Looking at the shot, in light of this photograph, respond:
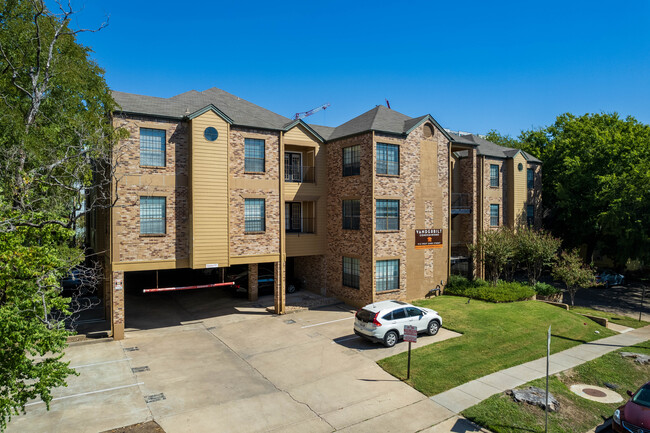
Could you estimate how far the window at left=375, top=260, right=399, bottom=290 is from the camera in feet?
77.4

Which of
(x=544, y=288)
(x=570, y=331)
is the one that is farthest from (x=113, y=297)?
(x=544, y=288)

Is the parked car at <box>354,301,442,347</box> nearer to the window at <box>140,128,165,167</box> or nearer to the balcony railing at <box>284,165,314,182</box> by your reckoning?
the balcony railing at <box>284,165,314,182</box>

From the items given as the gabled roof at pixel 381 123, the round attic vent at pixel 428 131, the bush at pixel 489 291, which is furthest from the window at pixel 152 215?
the bush at pixel 489 291

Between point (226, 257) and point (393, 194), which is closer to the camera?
point (226, 257)

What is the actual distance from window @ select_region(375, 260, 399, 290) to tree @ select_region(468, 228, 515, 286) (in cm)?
710

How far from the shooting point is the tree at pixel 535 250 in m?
26.4

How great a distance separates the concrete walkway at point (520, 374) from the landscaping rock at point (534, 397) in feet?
1.47

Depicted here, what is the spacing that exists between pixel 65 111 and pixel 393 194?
16.9 meters

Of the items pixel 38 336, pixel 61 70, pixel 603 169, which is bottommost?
pixel 38 336

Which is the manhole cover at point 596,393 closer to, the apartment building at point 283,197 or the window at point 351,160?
the apartment building at point 283,197

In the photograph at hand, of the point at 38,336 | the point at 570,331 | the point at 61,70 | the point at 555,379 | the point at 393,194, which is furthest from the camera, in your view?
the point at 393,194

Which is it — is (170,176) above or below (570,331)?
above

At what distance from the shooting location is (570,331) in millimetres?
19891

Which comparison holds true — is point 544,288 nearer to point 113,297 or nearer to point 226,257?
point 226,257
